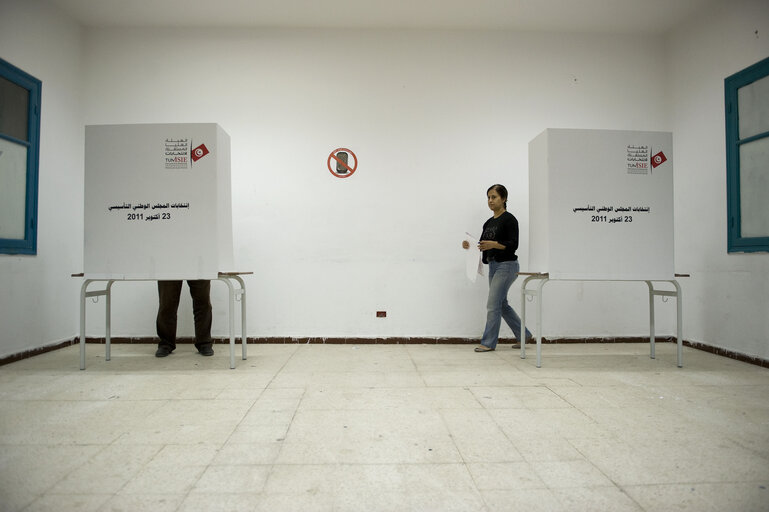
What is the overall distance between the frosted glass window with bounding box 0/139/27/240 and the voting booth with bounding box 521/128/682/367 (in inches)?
156

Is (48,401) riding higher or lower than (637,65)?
lower

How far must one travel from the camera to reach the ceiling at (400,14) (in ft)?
12.1

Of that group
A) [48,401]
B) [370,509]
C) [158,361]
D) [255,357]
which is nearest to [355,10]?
[255,357]

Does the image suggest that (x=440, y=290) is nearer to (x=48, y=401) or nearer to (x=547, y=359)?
(x=547, y=359)

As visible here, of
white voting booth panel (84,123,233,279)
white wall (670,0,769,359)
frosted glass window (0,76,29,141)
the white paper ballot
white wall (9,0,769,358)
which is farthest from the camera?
white wall (9,0,769,358)

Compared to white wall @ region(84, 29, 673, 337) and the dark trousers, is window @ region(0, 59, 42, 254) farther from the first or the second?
the dark trousers

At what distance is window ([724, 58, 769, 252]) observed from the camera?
3199mm

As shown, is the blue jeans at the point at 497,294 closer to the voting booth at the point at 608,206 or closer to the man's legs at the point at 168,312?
the voting booth at the point at 608,206

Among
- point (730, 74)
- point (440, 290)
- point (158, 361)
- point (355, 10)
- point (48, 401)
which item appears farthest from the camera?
point (440, 290)

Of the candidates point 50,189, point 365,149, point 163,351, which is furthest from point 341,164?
point 50,189

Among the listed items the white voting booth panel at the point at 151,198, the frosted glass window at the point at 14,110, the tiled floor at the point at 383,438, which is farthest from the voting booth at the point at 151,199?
the frosted glass window at the point at 14,110

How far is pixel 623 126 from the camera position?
4.18m

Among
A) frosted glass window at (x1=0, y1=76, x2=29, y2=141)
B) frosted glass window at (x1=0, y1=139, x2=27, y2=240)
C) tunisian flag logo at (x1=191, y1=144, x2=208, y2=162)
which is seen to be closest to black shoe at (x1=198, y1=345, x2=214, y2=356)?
tunisian flag logo at (x1=191, y1=144, x2=208, y2=162)

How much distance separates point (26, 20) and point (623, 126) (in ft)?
17.3
